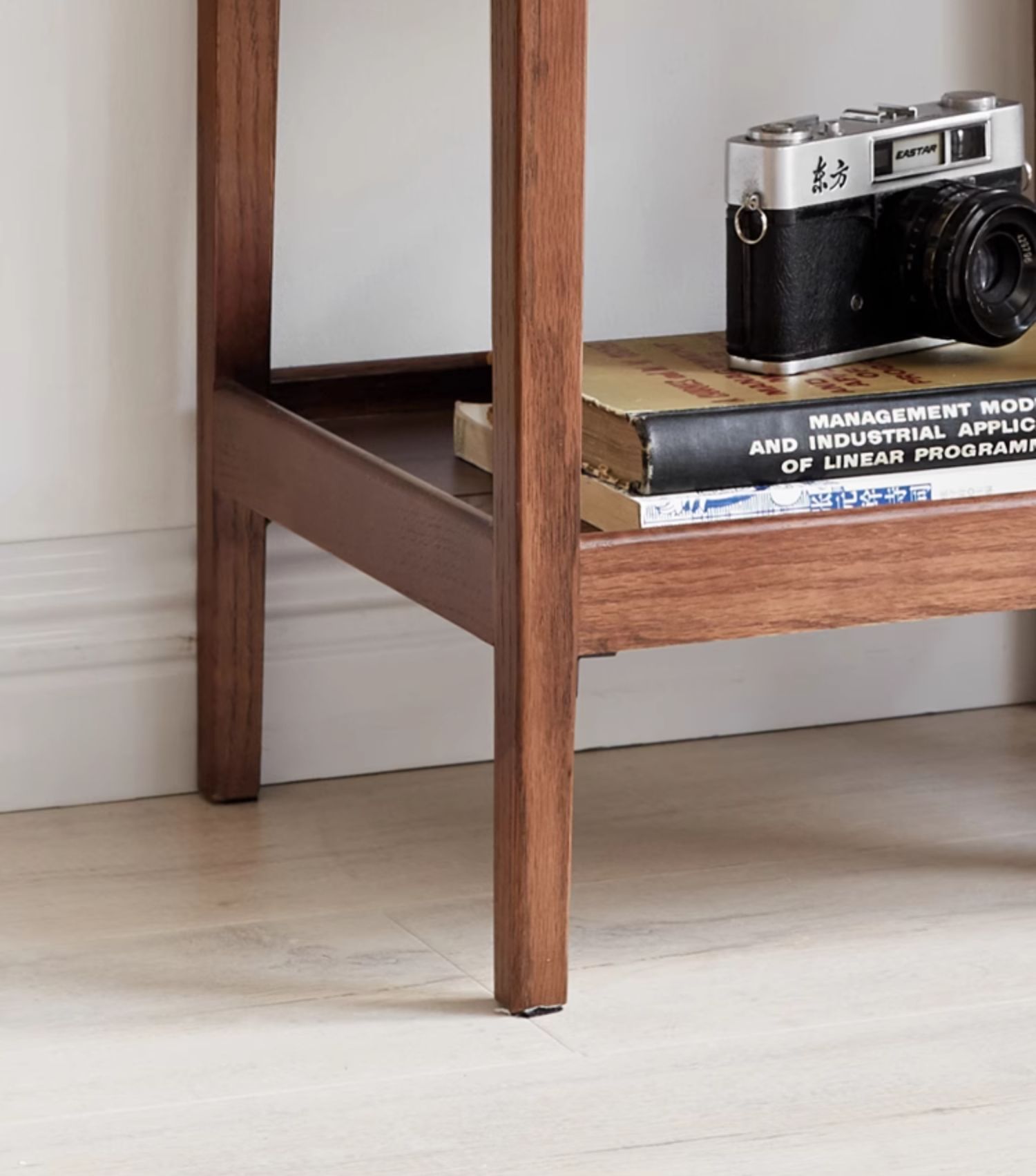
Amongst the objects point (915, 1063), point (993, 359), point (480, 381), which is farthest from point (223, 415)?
point (915, 1063)

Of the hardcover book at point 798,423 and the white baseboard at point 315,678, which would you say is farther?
the white baseboard at point 315,678

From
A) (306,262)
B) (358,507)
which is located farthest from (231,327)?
(358,507)

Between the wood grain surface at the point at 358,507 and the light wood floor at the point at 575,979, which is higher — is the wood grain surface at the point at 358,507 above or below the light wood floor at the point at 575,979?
above

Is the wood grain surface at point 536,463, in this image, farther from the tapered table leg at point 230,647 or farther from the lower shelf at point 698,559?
the tapered table leg at point 230,647

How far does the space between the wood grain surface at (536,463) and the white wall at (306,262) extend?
1.12 feet

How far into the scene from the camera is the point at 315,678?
3.95ft

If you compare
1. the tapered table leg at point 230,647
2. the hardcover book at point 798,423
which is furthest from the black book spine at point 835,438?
the tapered table leg at point 230,647

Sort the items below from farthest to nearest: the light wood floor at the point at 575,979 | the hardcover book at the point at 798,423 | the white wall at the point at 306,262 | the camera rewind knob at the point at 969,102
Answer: the white wall at the point at 306,262 → the camera rewind knob at the point at 969,102 → the hardcover book at the point at 798,423 → the light wood floor at the point at 575,979

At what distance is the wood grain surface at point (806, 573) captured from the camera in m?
0.86

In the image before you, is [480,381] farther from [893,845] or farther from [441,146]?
[893,845]

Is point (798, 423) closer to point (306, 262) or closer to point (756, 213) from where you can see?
point (756, 213)

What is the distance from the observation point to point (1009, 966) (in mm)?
941

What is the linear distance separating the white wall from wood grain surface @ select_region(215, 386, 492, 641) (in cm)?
8

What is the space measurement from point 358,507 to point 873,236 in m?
0.27
